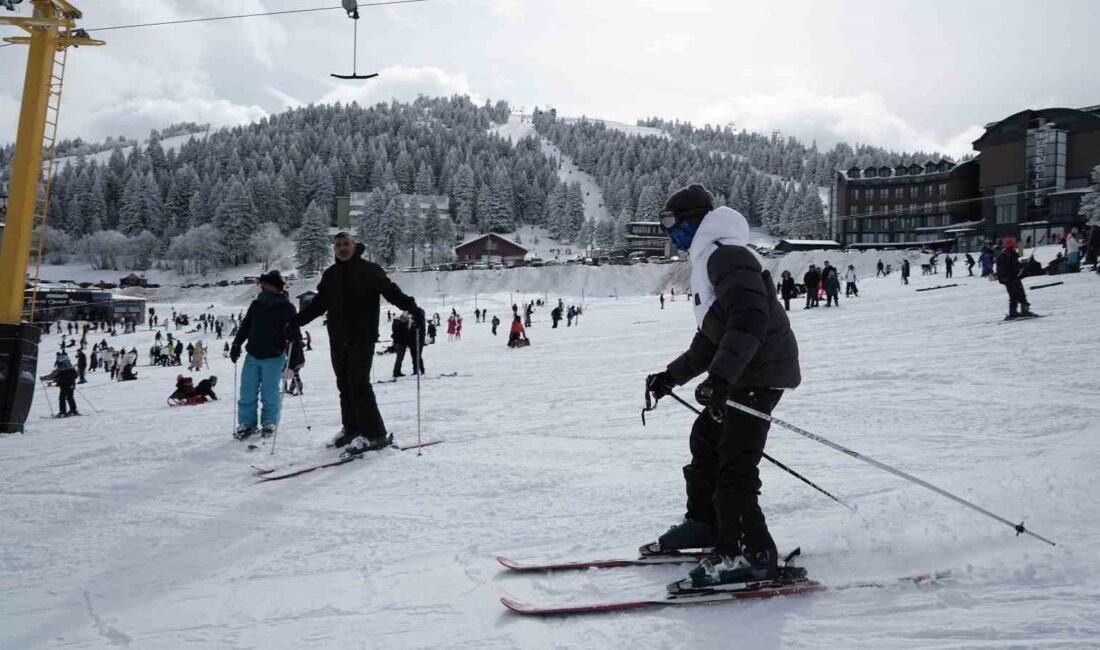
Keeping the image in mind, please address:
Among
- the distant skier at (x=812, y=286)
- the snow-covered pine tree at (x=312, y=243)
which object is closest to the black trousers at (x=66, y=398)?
the distant skier at (x=812, y=286)

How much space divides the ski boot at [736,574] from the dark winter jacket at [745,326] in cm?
72

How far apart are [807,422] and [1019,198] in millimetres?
54975

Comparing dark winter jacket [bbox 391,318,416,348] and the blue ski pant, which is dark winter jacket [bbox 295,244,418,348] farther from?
dark winter jacket [bbox 391,318,416,348]

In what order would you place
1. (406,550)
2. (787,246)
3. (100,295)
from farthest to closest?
(787,246) < (100,295) < (406,550)

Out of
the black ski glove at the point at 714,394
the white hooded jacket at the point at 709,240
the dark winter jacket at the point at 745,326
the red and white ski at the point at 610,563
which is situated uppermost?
the white hooded jacket at the point at 709,240

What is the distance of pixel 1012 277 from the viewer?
1128cm

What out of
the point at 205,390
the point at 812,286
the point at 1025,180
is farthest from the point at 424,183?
the point at 205,390

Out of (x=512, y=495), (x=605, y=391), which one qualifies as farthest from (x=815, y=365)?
(x=512, y=495)

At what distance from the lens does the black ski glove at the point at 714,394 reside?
2645 mm

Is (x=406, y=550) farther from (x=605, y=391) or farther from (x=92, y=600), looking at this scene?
(x=605, y=391)

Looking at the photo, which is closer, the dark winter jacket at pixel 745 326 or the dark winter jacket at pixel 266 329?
the dark winter jacket at pixel 745 326

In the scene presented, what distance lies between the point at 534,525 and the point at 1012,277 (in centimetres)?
1132

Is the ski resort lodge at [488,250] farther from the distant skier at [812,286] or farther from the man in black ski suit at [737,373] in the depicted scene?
the man in black ski suit at [737,373]

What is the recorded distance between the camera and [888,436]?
206 inches
